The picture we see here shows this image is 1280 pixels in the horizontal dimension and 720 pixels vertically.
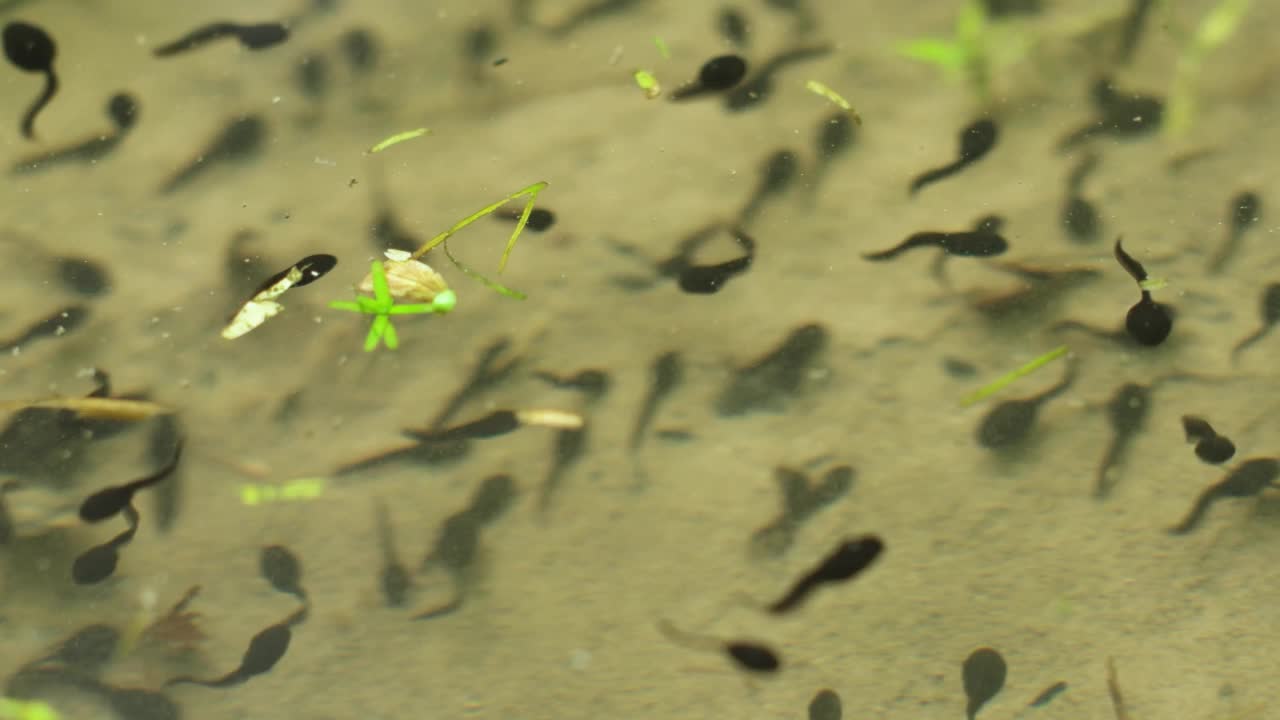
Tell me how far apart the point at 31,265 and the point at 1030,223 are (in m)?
2.11

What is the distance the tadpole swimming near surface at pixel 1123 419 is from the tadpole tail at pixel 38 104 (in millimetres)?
2304

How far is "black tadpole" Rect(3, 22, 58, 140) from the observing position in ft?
6.09

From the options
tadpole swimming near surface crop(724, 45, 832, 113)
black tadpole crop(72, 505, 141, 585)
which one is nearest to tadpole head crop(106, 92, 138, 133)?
black tadpole crop(72, 505, 141, 585)

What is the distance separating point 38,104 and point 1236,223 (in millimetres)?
2486

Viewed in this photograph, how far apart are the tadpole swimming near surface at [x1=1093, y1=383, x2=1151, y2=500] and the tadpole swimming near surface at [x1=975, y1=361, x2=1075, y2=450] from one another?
0.11m

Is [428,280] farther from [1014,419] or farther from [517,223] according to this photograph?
[1014,419]

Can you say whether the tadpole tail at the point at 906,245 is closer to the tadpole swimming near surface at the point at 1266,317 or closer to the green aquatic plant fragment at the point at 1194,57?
the green aquatic plant fragment at the point at 1194,57

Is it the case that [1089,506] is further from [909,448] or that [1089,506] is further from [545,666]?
[545,666]

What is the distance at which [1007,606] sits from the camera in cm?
210

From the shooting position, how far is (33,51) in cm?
186

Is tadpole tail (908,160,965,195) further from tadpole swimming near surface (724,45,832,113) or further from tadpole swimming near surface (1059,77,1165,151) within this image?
tadpole swimming near surface (724,45,832,113)

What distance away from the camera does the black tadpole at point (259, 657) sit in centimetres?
213

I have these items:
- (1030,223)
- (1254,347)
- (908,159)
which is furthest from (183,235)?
(1254,347)

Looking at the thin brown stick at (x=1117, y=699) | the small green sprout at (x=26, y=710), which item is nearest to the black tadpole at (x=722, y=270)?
the thin brown stick at (x=1117, y=699)
